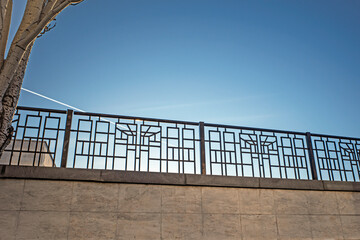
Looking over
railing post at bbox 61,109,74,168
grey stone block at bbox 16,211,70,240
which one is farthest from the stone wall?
railing post at bbox 61,109,74,168

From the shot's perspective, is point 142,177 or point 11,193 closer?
point 11,193

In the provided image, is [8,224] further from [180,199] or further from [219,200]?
[219,200]

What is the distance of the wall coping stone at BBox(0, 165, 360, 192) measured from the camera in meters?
4.97

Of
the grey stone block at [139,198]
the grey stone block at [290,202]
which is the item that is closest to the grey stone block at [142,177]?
the grey stone block at [139,198]

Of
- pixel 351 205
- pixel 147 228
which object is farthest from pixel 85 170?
pixel 351 205

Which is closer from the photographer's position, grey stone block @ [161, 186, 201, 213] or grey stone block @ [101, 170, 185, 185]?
grey stone block @ [101, 170, 185, 185]

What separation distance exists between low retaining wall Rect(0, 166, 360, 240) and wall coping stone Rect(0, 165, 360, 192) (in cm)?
2

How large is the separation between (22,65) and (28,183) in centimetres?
185

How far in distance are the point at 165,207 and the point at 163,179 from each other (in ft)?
1.55

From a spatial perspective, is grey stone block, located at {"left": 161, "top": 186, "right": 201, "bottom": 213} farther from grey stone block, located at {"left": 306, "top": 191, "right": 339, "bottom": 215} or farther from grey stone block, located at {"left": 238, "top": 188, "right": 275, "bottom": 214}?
grey stone block, located at {"left": 306, "top": 191, "right": 339, "bottom": 215}

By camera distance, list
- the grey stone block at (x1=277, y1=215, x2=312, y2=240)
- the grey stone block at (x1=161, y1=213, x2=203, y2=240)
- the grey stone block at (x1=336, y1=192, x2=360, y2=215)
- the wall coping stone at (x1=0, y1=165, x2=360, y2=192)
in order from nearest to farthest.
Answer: the wall coping stone at (x1=0, y1=165, x2=360, y2=192) → the grey stone block at (x1=161, y1=213, x2=203, y2=240) → the grey stone block at (x1=277, y1=215, x2=312, y2=240) → the grey stone block at (x1=336, y1=192, x2=360, y2=215)

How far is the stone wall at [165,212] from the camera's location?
4.85 m

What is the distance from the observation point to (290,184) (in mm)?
6148

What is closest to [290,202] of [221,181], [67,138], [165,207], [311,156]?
[311,156]
